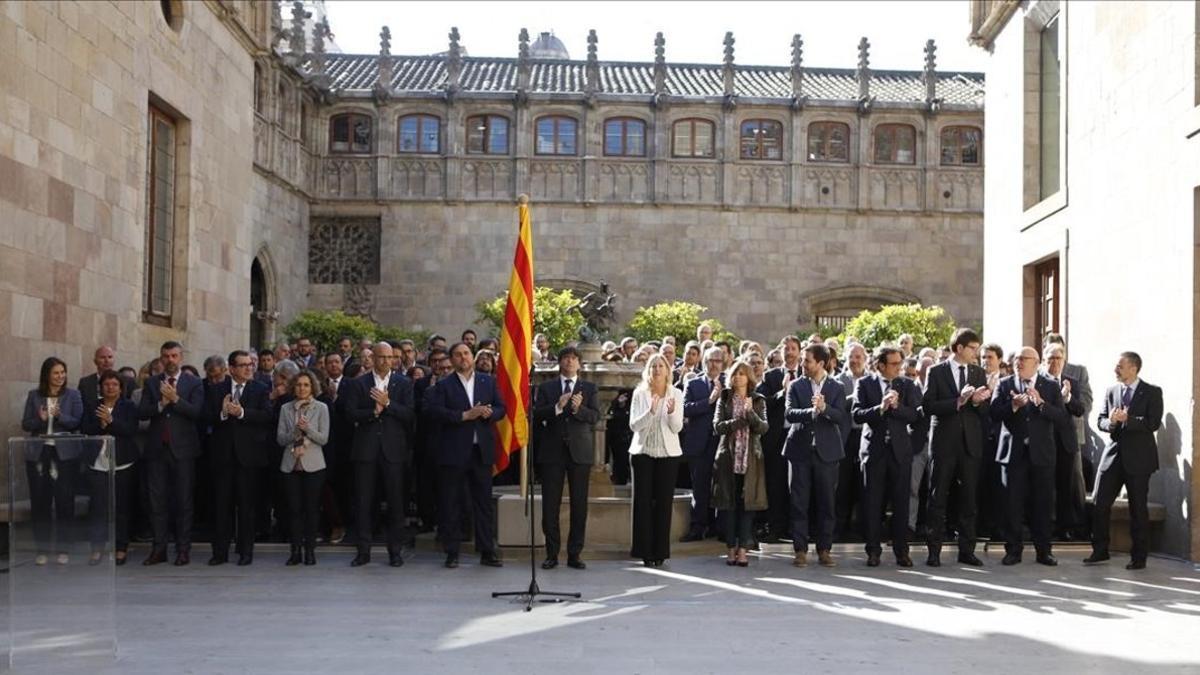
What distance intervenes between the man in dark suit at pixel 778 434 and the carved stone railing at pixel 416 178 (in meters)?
21.3

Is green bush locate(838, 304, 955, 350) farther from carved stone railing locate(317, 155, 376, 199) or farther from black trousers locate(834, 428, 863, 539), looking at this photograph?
black trousers locate(834, 428, 863, 539)

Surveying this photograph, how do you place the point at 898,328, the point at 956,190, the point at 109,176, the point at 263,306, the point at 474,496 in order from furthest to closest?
the point at 956,190, the point at 263,306, the point at 898,328, the point at 109,176, the point at 474,496

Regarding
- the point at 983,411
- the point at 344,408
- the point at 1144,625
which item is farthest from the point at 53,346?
the point at 1144,625

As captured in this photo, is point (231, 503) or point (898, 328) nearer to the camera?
point (231, 503)

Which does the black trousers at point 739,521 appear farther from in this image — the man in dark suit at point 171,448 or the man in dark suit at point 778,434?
the man in dark suit at point 171,448

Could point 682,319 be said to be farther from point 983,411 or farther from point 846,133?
point 983,411

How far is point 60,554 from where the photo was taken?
20.9 feet

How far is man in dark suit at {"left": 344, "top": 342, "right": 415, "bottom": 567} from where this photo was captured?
1081cm

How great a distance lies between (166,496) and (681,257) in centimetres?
2227

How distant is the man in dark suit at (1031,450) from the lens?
1111 cm

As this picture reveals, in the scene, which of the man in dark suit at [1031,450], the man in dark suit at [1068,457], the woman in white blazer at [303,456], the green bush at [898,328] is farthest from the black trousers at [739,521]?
the green bush at [898,328]

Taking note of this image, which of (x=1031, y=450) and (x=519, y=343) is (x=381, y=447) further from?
(x=1031, y=450)

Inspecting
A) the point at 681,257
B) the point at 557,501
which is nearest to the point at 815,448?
the point at 557,501

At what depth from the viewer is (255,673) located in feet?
22.1
